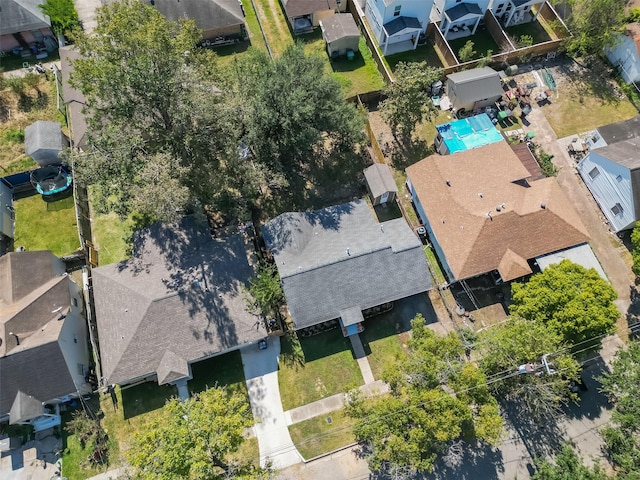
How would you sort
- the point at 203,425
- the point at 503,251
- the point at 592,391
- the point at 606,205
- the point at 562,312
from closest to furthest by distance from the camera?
the point at 203,425, the point at 562,312, the point at 592,391, the point at 503,251, the point at 606,205

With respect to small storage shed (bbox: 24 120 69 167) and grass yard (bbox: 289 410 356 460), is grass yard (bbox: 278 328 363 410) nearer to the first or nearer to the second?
grass yard (bbox: 289 410 356 460)

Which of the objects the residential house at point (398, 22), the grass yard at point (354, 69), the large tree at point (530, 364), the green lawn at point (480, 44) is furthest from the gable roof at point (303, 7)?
the large tree at point (530, 364)

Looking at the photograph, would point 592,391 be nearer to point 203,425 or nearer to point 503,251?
point 503,251

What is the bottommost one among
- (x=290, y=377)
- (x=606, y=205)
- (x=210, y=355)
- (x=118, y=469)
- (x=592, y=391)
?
(x=592, y=391)

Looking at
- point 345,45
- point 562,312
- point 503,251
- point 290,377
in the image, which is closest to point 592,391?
point 562,312

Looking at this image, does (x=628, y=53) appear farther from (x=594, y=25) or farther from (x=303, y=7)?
(x=303, y=7)

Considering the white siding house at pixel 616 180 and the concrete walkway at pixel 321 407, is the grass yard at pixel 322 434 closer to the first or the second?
the concrete walkway at pixel 321 407
